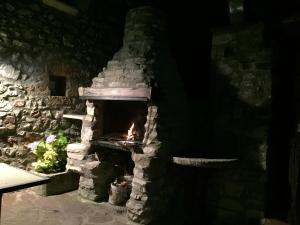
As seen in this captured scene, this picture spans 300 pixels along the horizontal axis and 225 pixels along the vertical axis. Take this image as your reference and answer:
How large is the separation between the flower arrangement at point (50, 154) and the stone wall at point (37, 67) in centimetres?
40

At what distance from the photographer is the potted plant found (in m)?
5.51

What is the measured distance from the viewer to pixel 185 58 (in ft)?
20.9

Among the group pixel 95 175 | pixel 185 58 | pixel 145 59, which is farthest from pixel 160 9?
pixel 95 175

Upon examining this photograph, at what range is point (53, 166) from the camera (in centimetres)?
568

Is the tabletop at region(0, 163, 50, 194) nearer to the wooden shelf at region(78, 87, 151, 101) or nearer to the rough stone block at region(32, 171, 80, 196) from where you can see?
the wooden shelf at region(78, 87, 151, 101)

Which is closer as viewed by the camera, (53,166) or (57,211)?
(57,211)

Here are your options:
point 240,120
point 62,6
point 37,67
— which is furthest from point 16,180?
point 62,6

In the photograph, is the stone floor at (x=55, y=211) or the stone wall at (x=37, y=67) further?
the stone wall at (x=37, y=67)

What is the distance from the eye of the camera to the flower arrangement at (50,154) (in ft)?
18.3

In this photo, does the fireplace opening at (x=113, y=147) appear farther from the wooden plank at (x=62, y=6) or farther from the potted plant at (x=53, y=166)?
the wooden plank at (x=62, y=6)

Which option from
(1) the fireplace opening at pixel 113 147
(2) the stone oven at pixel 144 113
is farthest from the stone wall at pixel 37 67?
(1) the fireplace opening at pixel 113 147

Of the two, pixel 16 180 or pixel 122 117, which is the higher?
pixel 122 117

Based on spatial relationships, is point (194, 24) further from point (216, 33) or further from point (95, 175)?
point (95, 175)

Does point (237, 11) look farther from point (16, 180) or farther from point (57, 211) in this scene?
point (57, 211)
